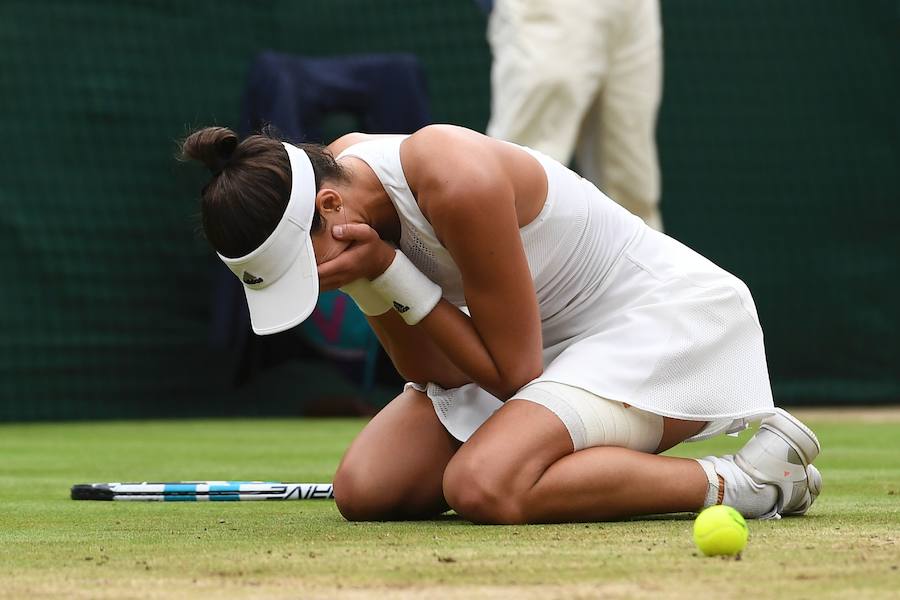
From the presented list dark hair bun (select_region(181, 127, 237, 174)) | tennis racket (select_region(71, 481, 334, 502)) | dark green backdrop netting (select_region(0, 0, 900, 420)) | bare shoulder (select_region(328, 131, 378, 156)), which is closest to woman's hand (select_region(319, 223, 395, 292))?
dark hair bun (select_region(181, 127, 237, 174))

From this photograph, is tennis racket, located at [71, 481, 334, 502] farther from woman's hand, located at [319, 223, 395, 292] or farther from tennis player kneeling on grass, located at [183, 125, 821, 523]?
woman's hand, located at [319, 223, 395, 292]

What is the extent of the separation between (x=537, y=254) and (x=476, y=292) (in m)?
0.22

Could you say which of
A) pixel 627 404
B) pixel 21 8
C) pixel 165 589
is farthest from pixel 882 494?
pixel 21 8

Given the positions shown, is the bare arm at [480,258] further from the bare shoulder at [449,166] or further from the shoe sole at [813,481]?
the shoe sole at [813,481]

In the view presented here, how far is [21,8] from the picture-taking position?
668cm

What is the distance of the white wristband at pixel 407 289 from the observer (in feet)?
8.12

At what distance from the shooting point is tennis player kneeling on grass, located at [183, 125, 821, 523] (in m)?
2.43

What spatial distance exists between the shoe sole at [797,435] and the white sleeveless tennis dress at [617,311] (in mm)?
27

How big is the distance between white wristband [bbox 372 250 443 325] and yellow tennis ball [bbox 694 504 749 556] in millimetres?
693

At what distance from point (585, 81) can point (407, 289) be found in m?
3.27

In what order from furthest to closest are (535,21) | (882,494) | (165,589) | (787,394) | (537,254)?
(787,394)
(535,21)
(882,494)
(537,254)
(165,589)

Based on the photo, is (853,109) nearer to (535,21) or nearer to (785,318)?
(785,318)

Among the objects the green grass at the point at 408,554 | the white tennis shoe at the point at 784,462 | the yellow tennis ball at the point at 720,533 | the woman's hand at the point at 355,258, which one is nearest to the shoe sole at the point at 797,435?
the white tennis shoe at the point at 784,462

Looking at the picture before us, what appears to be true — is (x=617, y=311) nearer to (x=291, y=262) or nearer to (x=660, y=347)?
(x=660, y=347)
